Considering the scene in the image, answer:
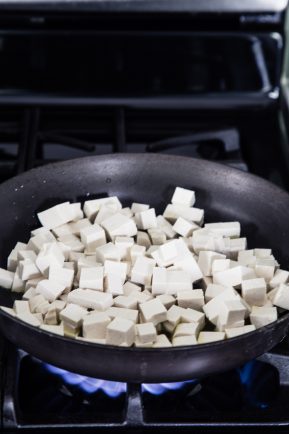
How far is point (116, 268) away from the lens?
1106 millimetres

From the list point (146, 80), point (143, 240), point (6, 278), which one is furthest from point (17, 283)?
point (146, 80)

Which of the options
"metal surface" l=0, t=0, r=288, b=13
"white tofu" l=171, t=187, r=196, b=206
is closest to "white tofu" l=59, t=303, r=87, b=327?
"white tofu" l=171, t=187, r=196, b=206

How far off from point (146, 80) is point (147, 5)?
0.55 ft

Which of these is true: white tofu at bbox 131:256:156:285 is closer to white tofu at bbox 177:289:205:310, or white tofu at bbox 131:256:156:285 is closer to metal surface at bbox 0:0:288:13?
white tofu at bbox 177:289:205:310

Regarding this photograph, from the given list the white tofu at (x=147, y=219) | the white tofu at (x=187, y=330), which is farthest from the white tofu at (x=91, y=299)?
the white tofu at (x=147, y=219)

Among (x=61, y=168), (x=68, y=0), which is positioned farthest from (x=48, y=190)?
(x=68, y=0)

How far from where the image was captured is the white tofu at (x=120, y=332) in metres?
0.95

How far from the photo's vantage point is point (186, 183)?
1313 millimetres

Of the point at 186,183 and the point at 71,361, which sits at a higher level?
the point at 186,183

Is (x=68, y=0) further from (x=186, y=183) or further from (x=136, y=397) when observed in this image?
(x=136, y=397)

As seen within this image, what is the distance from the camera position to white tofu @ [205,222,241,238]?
3.97 feet

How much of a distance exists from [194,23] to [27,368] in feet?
3.03

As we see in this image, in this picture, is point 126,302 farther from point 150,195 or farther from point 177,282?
point 150,195

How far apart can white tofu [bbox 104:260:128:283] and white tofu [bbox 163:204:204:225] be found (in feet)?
0.57
